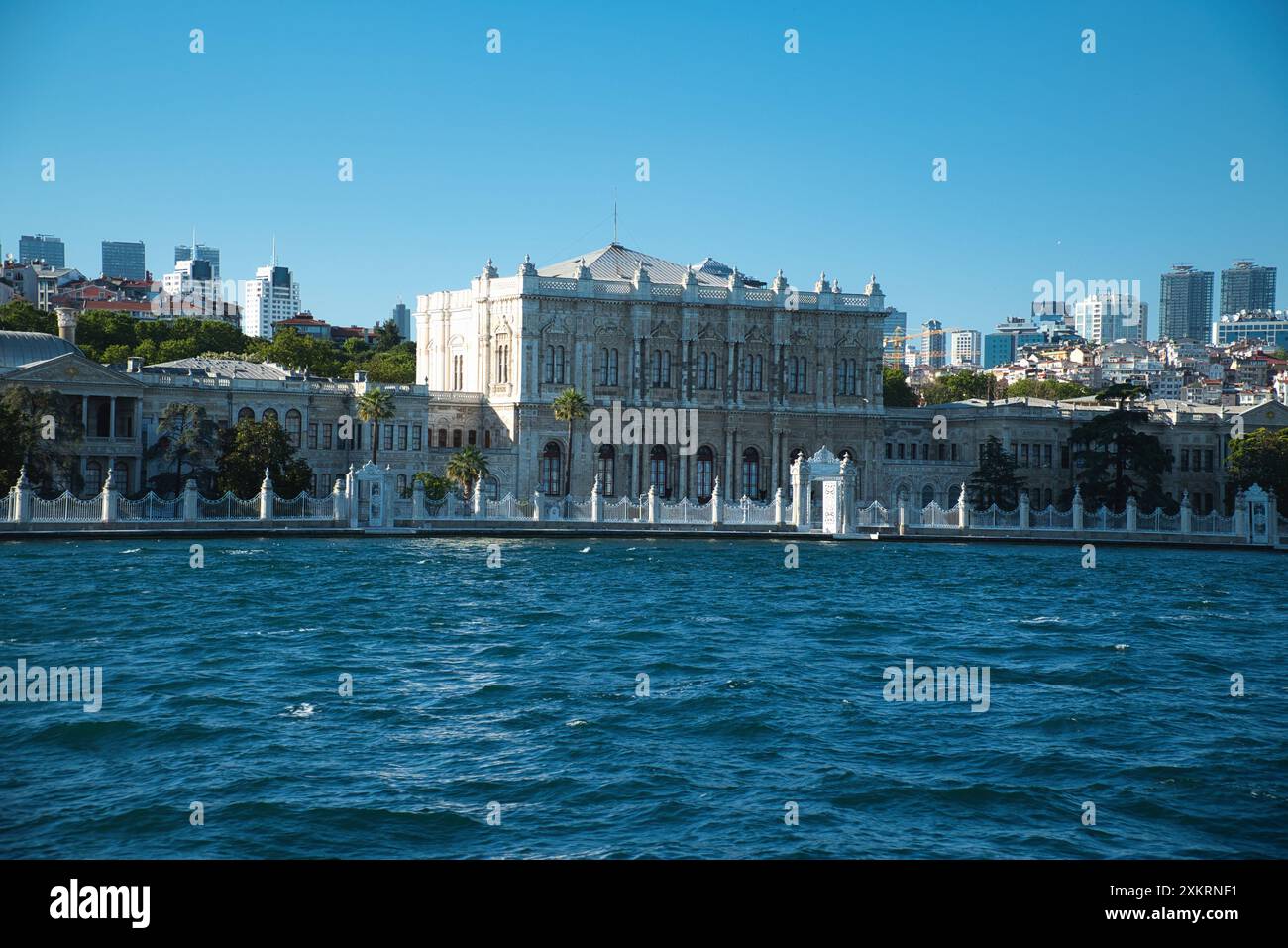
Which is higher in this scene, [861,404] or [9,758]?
[861,404]

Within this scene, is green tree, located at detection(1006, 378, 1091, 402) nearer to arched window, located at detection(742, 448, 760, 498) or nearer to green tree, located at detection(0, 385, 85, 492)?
arched window, located at detection(742, 448, 760, 498)

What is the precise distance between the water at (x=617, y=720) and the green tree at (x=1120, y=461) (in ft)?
78.7

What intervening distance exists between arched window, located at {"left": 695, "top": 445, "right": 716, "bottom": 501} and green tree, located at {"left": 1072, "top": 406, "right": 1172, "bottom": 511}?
45.8ft

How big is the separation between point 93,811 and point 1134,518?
136 ft

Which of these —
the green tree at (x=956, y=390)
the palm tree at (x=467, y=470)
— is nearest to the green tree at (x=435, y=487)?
the palm tree at (x=467, y=470)

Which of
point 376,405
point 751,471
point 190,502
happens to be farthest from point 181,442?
point 751,471

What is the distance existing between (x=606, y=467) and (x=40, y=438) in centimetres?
2212

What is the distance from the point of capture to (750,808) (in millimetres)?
13852

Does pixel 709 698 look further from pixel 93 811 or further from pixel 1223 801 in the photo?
pixel 93 811

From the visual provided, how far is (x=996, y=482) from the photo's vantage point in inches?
2313

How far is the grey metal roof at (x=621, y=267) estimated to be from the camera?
2436 inches

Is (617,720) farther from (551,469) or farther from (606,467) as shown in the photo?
(606,467)

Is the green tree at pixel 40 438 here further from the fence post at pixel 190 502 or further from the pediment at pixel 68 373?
the fence post at pixel 190 502
